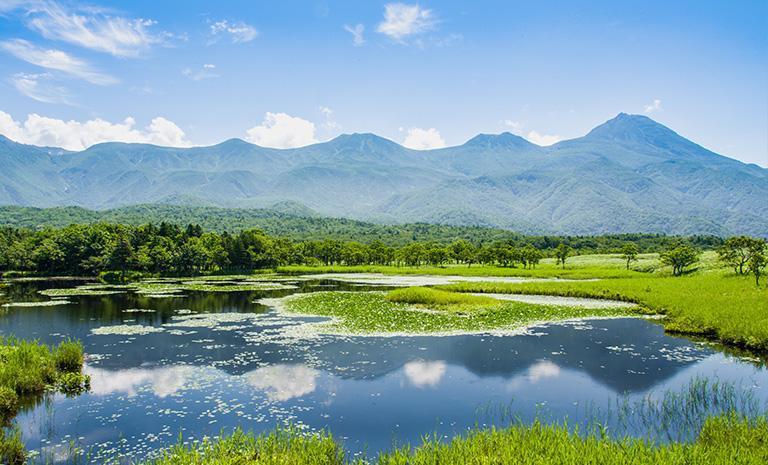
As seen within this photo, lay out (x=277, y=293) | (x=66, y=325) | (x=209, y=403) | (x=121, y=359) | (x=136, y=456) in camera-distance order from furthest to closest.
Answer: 1. (x=277, y=293)
2. (x=66, y=325)
3. (x=121, y=359)
4. (x=209, y=403)
5. (x=136, y=456)

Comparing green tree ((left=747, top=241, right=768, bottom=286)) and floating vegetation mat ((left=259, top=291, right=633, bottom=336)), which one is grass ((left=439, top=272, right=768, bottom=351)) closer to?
green tree ((left=747, top=241, right=768, bottom=286))

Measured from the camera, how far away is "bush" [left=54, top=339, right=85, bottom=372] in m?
25.7

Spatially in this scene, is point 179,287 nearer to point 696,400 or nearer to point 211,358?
point 211,358

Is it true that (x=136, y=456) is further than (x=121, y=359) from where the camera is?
No

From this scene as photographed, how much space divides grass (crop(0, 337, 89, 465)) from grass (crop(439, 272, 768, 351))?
40031 mm

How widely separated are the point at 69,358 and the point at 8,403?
19.7ft

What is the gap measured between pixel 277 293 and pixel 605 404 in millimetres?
52159

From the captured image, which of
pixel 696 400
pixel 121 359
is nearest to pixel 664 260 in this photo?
pixel 696 400

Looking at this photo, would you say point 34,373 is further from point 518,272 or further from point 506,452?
point 518,272

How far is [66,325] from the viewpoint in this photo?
1578 inches

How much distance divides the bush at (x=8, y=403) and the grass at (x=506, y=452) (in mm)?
8510

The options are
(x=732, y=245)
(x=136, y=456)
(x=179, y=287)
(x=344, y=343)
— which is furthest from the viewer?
(x=179, y=287)

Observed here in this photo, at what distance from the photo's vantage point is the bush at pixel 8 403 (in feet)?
64.6

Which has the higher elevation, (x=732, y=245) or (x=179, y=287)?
(x=732, y=245)
